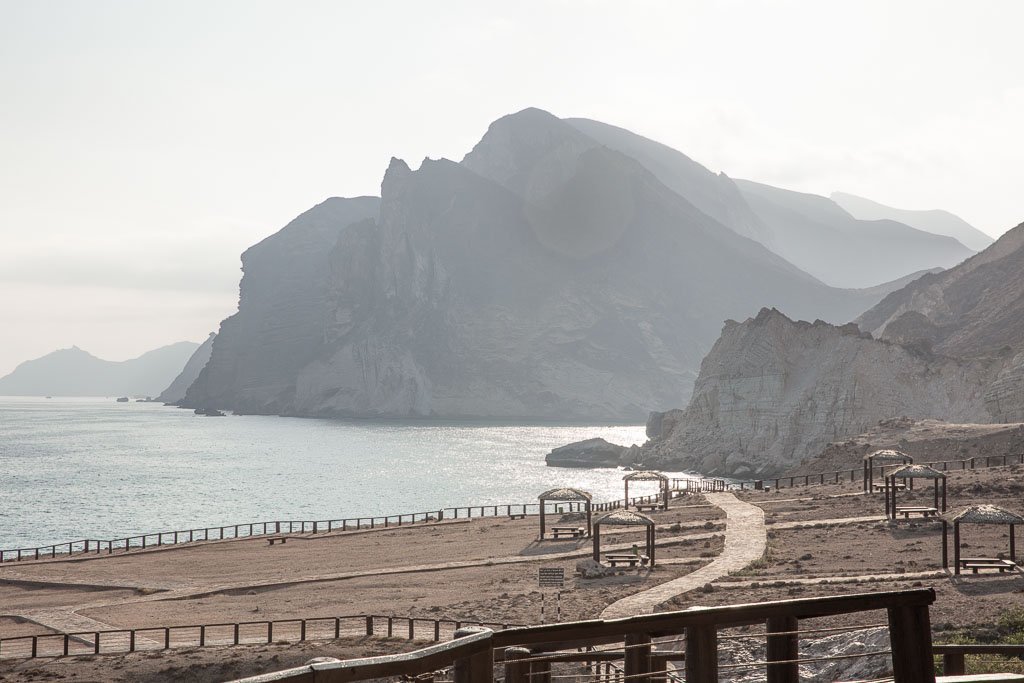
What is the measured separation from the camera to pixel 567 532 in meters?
48.6

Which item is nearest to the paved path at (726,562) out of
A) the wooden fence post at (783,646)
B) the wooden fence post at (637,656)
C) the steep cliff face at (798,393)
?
the wooden fence post at (637,656)

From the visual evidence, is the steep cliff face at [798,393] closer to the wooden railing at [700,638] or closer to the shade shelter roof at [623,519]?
the shade shelter roof at [623,519]

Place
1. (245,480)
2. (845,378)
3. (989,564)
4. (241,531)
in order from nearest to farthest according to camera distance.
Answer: (989,564) < (241,531) < (845,378) < (245,480)

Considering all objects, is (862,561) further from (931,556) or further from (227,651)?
(227,651)

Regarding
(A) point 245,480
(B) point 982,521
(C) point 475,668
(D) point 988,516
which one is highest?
(C) point 475,668

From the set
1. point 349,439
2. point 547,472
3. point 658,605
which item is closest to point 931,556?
point 658,605

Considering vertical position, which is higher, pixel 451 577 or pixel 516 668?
pixel 516 668

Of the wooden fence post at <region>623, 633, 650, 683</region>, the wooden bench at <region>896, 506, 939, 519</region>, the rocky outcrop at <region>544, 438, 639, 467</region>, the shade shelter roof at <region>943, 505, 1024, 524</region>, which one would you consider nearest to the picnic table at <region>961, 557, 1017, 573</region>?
the shade shelter roof at <region>943, 505, 1024, 524</region>

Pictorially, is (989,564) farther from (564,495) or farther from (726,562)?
(564,495)

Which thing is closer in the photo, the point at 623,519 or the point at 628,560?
the point at 628,560

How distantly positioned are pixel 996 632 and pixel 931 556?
13.3 metres

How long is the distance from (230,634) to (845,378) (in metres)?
85.3

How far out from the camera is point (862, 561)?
33.4 metres

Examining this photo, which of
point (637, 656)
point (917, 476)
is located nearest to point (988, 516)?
point (917, 476)
